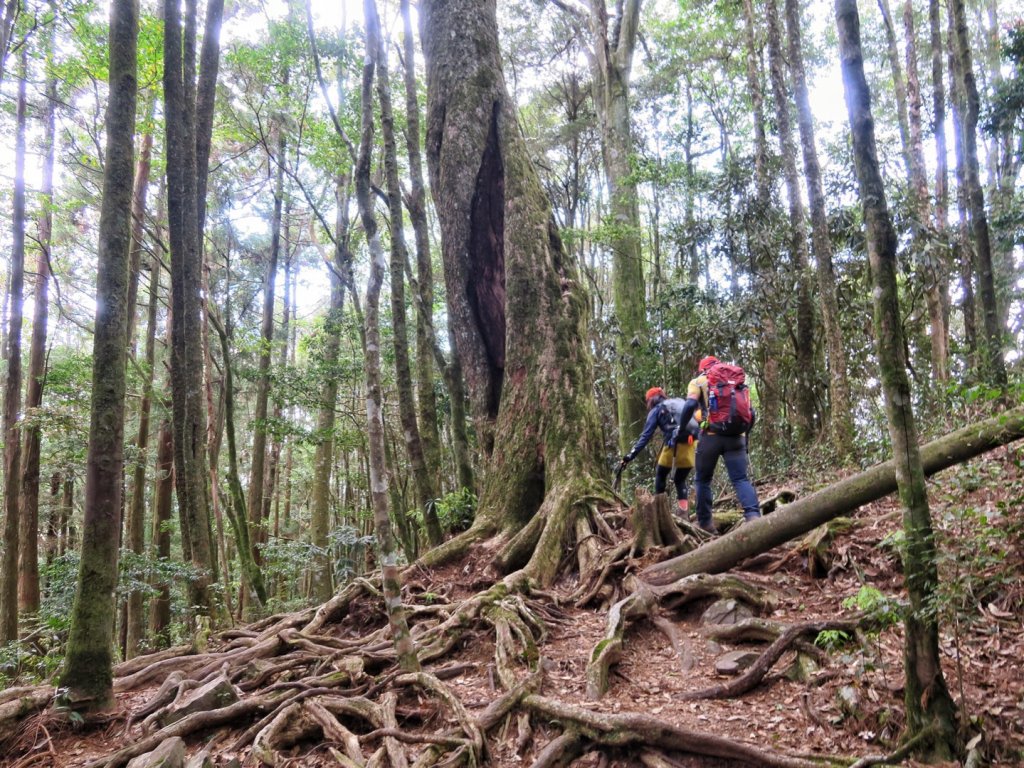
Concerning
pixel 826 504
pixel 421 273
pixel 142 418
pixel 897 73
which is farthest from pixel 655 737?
pixel 897 73

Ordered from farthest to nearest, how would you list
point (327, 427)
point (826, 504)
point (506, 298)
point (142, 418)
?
1. point (327, 427)
2. point (142, 418)
3. point (506, 298)
4. point (826, 504)

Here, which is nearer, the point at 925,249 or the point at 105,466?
the point at 105,466

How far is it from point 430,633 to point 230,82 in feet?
54.4

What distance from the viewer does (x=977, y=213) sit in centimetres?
857

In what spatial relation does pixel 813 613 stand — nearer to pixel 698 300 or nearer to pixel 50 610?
pixel 698 300

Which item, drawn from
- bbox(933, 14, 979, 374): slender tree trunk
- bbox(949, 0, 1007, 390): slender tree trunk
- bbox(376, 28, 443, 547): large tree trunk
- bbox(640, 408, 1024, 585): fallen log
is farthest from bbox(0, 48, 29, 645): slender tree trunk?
bbox(933, 14, 979, 374): slender tree trunk

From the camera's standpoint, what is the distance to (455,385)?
9.48 metres

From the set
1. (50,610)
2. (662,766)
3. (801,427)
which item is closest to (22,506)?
(50,610)

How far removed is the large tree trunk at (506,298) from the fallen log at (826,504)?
1.40m

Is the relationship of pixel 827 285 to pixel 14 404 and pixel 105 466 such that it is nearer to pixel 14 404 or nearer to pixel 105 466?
pixel 105 466

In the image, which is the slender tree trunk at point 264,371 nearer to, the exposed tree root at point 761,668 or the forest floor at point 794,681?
the forest floor at point 794,681

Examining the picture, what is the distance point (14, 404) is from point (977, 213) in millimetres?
16734

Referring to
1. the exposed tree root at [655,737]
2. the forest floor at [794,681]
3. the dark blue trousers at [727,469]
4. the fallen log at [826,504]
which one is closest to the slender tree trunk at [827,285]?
the dark blue trousers at [727,469]

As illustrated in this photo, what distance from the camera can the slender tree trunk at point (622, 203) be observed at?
12.3m
